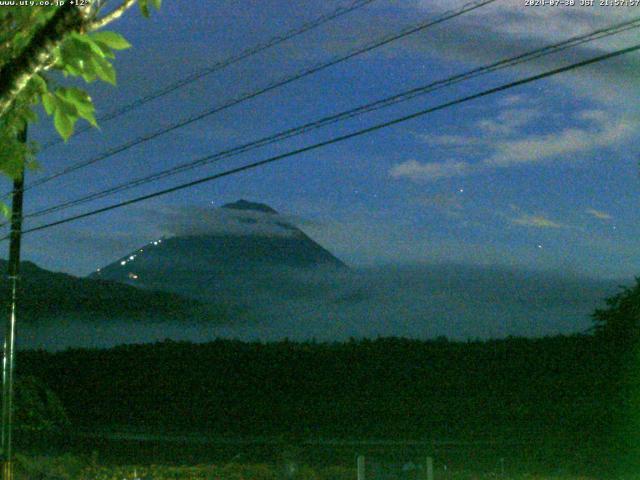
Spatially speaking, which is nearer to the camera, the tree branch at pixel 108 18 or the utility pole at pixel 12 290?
the tree branch at pixel 108 18

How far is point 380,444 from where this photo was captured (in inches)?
944

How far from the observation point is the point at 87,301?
37781mm

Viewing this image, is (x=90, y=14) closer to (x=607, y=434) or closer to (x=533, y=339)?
(x=607, y=434)

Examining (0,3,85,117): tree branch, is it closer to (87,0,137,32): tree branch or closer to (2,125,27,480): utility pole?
(87,0,137,32): tree branch

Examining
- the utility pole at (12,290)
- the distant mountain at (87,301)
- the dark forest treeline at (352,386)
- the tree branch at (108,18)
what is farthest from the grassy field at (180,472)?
the distant mountain at (87,301)

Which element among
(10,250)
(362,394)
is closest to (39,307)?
(362,394)

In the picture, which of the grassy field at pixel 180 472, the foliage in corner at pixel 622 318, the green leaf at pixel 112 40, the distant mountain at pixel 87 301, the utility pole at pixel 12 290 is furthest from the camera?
the distant mountain at pixel 87 301

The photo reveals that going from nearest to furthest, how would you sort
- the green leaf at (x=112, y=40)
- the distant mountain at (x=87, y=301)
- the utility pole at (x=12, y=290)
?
the green leaf at (x=112, y=40) → the utility pole at (x=12, y=290) → the distant mountain at (x=87, y=301)

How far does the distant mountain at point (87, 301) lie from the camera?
37.4m

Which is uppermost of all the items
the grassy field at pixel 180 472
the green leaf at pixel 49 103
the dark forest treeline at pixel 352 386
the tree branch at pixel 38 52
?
the tree branch at pixel 38 52

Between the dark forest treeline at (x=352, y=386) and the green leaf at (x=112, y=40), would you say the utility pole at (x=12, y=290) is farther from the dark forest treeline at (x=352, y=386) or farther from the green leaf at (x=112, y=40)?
the green leaf at (x=112, y=40)

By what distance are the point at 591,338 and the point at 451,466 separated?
1085cm

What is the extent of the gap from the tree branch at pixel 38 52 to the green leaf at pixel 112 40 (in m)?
0.16

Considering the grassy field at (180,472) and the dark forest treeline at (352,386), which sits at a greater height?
the dark forest treeline at (352,386)
